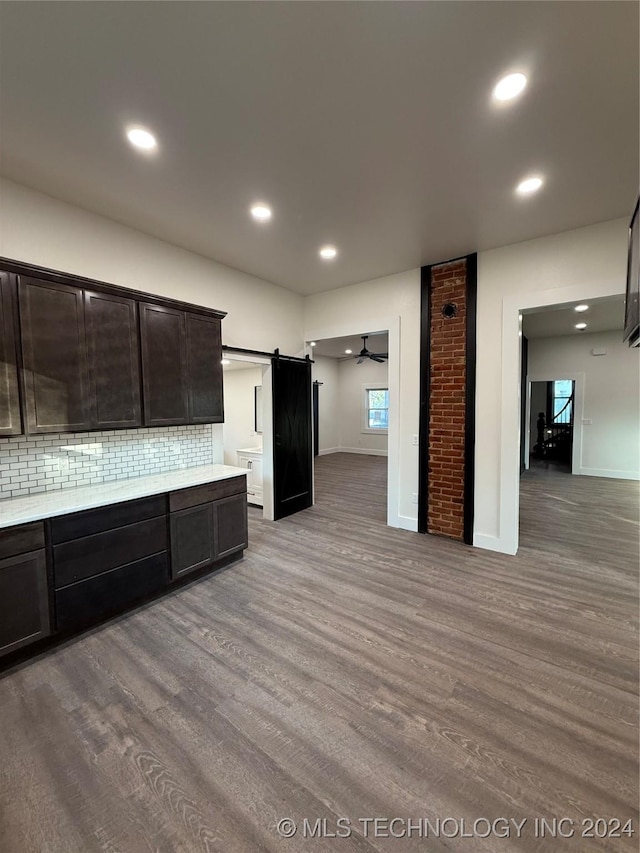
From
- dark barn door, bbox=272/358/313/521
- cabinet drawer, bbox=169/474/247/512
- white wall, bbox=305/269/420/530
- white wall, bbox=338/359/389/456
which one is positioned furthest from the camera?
white wall, bbox=338/359/389/456

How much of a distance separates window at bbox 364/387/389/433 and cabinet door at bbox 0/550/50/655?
9.03m

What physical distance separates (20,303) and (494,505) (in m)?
4.51

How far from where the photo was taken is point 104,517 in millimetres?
2428

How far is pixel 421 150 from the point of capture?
2131mm

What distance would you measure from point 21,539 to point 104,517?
1.51 feet

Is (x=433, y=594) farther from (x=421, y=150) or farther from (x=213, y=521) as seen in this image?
(x=421, y=150)

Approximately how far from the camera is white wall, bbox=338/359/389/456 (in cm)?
1041

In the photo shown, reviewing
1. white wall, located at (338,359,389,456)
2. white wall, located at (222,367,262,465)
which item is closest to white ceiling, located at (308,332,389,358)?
white wall, located at (338,359,389,456)

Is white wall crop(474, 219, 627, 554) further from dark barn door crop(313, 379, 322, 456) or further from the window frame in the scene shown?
dark barn door crop(313, 379, 322, 456)

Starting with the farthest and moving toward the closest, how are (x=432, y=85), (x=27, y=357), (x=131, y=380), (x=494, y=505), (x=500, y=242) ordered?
1. (x=494, y=505)
2. (x=500, y=242)
3. (x=131, y=380)
4. (x=27, y=357)
5. (x=432, y=85)

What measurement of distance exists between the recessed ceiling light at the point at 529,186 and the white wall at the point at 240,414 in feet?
15.9

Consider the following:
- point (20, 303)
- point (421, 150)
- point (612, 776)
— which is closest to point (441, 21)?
point (421, 150)

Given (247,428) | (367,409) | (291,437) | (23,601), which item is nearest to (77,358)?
(23,601)

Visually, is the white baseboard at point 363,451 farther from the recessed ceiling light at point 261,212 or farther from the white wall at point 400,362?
the recessed ceiling light at point 261,212
